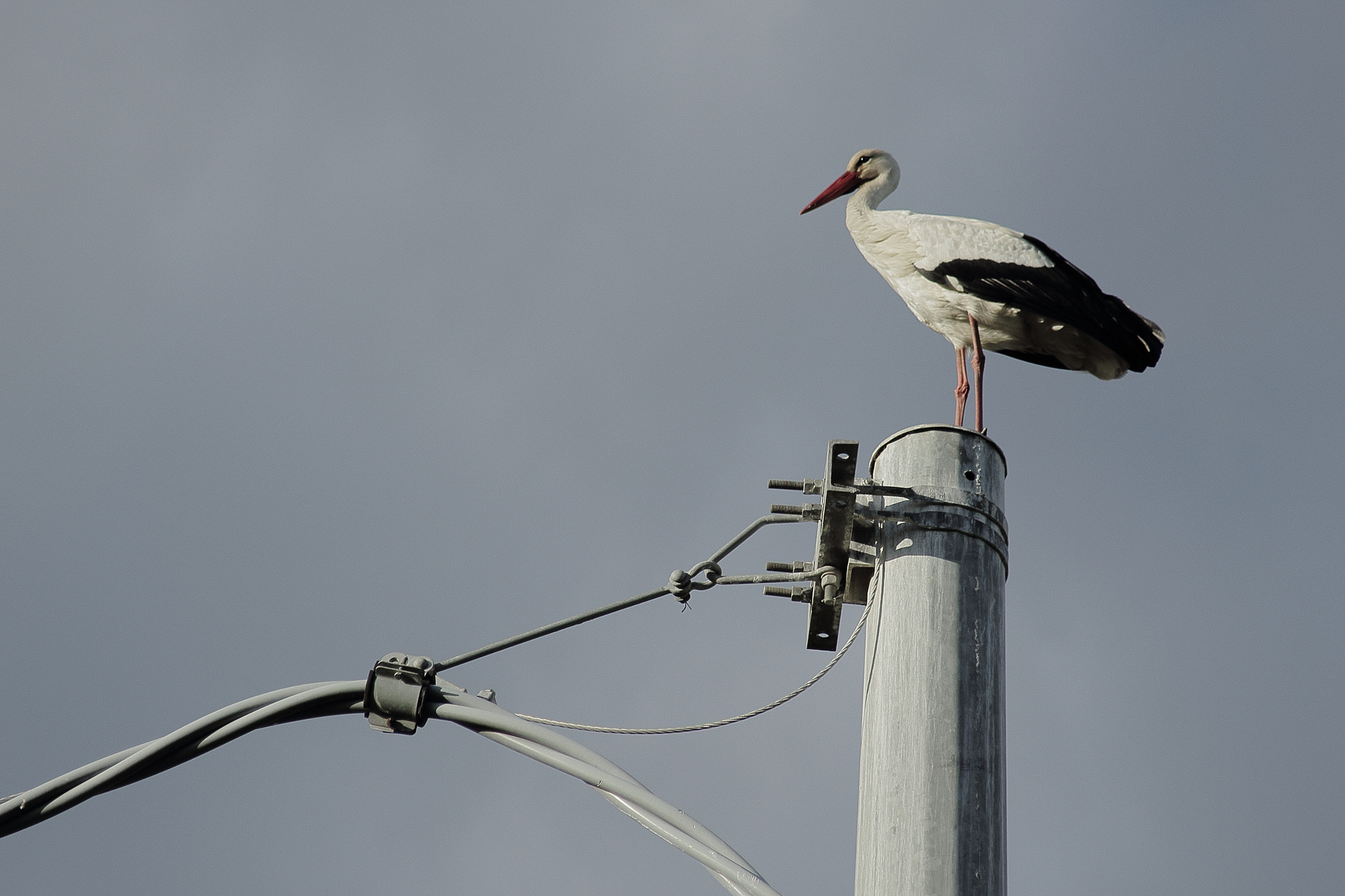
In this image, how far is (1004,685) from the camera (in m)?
2.74

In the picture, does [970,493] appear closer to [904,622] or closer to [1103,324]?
[904,622]

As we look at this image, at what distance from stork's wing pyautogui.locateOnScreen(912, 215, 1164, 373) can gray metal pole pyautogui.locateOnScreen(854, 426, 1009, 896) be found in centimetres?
391

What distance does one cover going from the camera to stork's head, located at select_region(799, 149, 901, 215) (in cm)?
934

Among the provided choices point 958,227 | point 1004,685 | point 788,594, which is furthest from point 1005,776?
point 958,227

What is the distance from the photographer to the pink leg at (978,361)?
5.67m

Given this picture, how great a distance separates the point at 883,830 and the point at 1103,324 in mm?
4712

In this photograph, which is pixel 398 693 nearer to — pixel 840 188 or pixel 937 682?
pixel 937 682

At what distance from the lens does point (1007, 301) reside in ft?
22.6

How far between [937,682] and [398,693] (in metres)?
1.33

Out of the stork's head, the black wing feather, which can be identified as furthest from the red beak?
the black wing feather

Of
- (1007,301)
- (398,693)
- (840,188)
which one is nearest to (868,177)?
(840,188)

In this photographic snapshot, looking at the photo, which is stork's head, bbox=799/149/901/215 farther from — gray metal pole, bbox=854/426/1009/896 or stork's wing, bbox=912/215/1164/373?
gray metal pole, bbox=854/426/1009/896

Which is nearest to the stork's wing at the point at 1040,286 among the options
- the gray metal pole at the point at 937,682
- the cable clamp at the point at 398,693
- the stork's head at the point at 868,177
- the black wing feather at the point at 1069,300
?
the black wing feather at the point at 1069,300

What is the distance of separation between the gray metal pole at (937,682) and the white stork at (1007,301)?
3.31m
